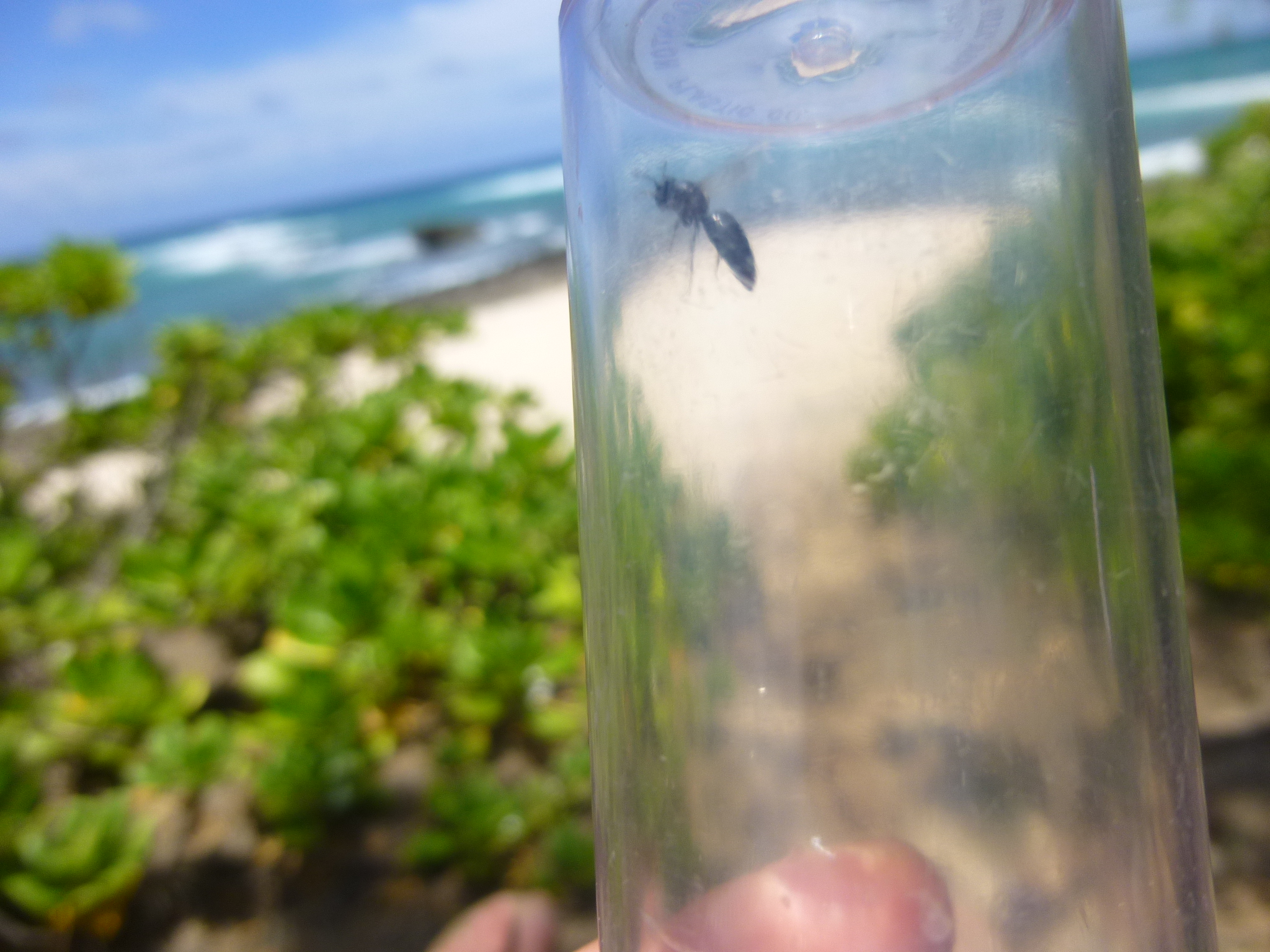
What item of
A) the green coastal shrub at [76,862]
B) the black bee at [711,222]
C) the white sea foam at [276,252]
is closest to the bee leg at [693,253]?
the black bee at [711,222]

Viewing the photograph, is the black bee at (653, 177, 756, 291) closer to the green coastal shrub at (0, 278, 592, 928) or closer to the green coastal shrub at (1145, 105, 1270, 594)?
the green coastal shrub at (0, 278, 592, 928)

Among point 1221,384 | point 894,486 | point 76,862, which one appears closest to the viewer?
point 894,486

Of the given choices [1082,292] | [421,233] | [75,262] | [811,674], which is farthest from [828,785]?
[421,233]

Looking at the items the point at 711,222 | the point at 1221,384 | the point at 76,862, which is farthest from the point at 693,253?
the point at 1221,384

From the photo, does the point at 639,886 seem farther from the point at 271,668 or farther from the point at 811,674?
the point at 271,668

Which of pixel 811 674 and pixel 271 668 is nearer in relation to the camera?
pixel 811 674

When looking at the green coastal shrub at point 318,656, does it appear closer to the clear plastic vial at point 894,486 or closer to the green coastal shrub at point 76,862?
the green coastal shrub at point 76,862

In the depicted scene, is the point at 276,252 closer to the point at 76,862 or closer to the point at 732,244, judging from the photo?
the point at 76,862

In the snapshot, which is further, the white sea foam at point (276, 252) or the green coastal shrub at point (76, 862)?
the white sea foam at point (276, 252)
